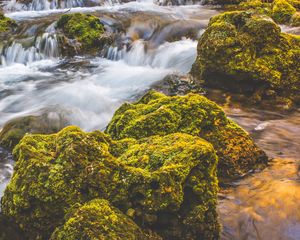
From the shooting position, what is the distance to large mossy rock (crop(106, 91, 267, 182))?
4.71 metres

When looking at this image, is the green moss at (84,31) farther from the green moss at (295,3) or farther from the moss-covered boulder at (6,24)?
the green moss at (295,3)

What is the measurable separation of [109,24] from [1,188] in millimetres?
9946

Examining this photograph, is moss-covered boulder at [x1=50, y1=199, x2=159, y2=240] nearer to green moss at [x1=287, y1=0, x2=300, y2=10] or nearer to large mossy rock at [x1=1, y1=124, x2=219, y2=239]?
large mossy rock at [x1=1, y1=124, x2=219, y2=239]

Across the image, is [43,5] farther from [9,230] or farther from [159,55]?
[9,230]

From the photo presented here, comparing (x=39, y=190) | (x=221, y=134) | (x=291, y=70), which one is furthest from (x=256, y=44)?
(x=39, y=190)

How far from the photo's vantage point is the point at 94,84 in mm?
10414

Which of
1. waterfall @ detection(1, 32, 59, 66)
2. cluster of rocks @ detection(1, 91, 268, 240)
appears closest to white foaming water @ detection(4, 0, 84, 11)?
waterfall @ detection(1, 32, 59, 66)

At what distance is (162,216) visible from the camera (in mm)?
3332

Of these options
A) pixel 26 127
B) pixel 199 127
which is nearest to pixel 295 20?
pixel 199 127

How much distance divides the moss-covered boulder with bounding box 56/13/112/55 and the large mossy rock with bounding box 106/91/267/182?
8415 mm

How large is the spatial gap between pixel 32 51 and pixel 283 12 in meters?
8.33

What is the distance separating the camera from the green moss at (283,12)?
12930 mm

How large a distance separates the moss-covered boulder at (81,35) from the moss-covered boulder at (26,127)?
5.95 meters

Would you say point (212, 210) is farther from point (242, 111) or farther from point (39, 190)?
point (242, 111)
